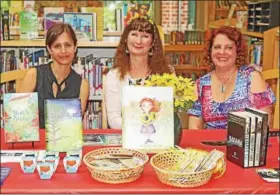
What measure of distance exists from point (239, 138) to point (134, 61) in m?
1.29

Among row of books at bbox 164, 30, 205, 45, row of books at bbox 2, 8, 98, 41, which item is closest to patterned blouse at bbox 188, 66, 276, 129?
row of books at bbox 2, 8, 98, 41

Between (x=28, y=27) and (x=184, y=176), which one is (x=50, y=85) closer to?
(x=28, y=27)

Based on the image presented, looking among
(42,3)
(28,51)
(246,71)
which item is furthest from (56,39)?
(42,3)

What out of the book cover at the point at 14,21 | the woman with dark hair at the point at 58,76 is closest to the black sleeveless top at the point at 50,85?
the woman with dark hair at the point at 58,76

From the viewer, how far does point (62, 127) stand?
1906mm

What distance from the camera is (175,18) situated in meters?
7.36

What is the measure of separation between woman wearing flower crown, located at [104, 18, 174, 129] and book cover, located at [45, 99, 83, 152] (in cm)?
88

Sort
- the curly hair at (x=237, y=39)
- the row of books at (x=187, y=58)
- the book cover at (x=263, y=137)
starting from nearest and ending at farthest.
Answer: the book cover at (x=263, y=137), the curly hair at (x=237, y=39), the row of books at (x=187, y=58)

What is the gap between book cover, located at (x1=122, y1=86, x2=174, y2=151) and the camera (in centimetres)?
190

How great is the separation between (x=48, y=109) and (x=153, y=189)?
59 centimetres

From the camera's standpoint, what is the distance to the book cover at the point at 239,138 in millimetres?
1788

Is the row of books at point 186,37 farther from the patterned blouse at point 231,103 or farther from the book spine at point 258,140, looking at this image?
the book spine at point 258,140

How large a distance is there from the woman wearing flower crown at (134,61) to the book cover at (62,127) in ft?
2.88

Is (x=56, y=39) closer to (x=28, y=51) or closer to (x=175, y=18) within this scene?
(x=28, y=51)
